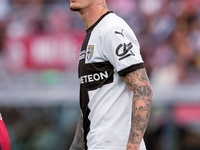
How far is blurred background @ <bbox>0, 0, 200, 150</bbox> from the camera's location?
8562 millimetres

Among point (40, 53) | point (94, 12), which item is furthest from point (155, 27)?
point (94, 12)

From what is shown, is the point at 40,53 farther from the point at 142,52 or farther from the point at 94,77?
the point at 94,77

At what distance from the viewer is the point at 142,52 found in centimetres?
897

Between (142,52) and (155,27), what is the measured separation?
68cm

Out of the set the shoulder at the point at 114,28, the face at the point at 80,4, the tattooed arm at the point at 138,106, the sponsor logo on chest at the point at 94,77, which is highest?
the face at the point at 80,4

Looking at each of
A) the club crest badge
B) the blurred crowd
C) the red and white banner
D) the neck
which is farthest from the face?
the red and white banner

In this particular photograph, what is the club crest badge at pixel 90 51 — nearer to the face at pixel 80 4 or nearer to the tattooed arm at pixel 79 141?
the face at pixel 80 4

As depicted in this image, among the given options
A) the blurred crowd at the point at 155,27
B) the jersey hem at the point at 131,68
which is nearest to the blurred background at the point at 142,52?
the blurred crowd at the point at 155,27

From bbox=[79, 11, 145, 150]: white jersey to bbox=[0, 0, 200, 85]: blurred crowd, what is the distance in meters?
5.71

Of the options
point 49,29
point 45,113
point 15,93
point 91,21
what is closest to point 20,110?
point 45,113

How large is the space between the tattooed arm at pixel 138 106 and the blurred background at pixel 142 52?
5.61 meters

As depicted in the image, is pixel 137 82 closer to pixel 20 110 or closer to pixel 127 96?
pixel 127 96

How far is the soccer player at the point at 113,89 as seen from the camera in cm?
260

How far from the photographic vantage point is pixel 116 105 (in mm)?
2750
